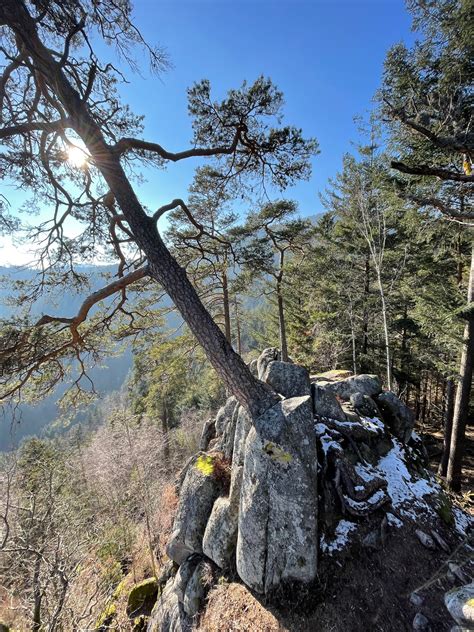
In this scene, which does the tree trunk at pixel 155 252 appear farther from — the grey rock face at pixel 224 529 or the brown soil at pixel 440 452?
the brown soil at pixel 440 452

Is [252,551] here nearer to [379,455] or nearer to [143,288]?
[379,455]

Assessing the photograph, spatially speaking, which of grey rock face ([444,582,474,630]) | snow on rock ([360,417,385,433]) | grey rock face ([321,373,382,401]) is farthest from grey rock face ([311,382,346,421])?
grey rock face ([444,582,474,630])

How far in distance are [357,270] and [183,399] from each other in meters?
16.4

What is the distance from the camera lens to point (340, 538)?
3383 millimetres

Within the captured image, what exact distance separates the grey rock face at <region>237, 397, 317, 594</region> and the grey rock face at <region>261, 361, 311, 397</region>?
2.56ft

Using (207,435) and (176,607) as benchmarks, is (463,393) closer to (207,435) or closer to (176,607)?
(207,435)

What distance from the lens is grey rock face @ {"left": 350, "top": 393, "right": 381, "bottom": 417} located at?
5180 mm

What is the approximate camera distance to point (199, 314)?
3623 millimetres

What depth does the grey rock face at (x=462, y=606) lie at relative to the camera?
1815mm

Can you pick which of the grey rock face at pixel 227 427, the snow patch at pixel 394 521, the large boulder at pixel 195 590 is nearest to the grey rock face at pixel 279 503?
the large boulder at pixel 195 590

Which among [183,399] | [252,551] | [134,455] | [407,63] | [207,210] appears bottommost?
[183,399]

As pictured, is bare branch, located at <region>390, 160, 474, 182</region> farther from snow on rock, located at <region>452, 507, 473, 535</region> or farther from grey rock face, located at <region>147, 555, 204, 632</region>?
grey rock face, located at <region>147, 555, 204, 632</region>

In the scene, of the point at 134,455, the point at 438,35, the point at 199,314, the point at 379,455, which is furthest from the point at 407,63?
the point at 134,455

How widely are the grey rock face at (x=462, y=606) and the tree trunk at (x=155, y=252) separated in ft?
7.44
